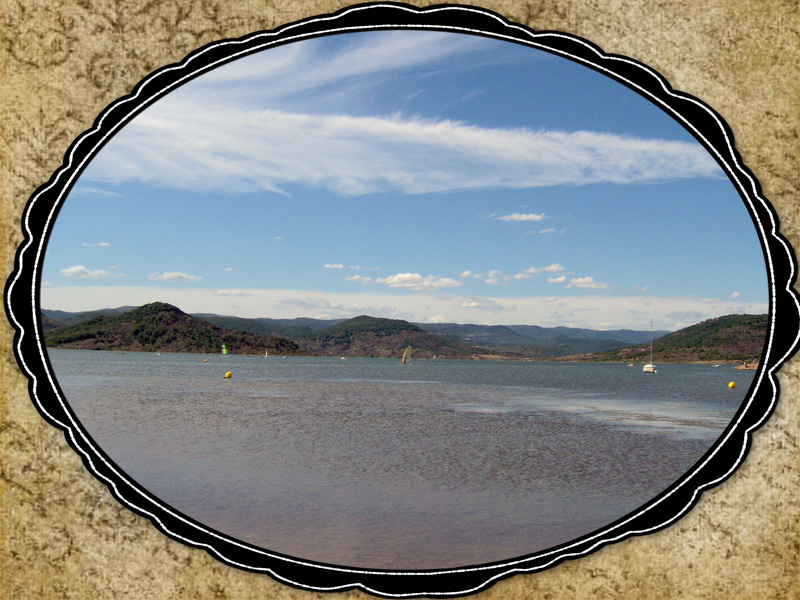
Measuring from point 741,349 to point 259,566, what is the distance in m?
65.7

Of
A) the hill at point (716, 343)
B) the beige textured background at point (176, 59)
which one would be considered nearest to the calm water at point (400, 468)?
the beige textured background at point (176, 59)

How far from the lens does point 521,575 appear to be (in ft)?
6.22

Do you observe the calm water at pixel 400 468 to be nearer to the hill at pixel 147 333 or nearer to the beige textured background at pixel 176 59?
the beige textured background at pixel 176 59

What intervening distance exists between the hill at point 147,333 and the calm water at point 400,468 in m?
56.7

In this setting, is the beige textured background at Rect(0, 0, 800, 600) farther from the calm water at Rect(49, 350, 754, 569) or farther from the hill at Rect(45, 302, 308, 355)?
the hill at Rect(45, 302, 308, 355)

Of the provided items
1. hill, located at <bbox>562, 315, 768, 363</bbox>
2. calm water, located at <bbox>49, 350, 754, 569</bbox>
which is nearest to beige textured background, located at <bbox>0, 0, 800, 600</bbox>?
calm water, located at <bbox>49, 350, 754, 569</bbox>

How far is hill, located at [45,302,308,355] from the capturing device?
73.1m

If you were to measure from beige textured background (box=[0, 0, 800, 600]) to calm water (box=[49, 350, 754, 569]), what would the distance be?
2821mm

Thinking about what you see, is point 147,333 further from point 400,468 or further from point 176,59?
point 176,59

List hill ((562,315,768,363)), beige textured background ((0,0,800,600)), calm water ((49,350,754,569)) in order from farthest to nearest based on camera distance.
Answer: hill ((562,315,768,363)), calm water ((49,350,754,569)), beige textured background ((0,0,800,600))

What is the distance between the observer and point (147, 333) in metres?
74.1

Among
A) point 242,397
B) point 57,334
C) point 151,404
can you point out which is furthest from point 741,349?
point 57,334

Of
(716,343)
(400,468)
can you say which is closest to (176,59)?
(400,468)

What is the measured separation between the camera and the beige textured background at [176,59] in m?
1.89
